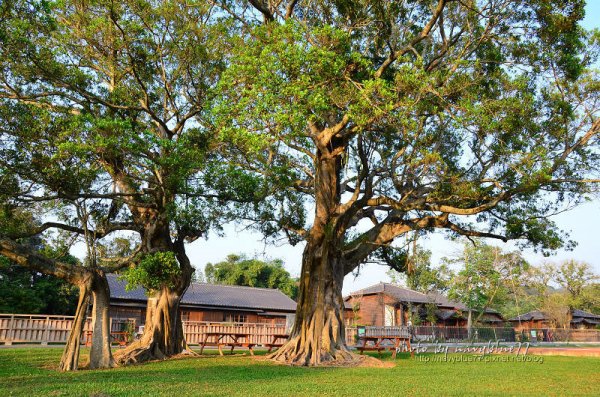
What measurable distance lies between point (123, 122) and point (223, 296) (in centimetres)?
2653

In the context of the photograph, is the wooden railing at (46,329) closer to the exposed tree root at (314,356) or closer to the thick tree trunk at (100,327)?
the thick tree trunk at (100,327)

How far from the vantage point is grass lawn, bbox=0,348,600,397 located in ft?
26.5

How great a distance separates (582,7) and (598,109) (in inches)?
124

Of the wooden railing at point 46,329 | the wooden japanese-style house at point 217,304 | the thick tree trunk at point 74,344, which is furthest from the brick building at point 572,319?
the thick tree trunk at point 74,344

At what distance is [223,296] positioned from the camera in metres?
37.1

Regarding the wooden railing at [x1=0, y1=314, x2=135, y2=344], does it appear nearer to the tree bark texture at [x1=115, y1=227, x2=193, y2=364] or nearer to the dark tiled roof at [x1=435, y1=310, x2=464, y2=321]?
the tree bark texture at [x1=115, y1=227, x2=193, y2=364]

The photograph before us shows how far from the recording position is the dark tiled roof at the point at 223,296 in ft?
107

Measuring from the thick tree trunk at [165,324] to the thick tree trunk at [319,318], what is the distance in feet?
11.7

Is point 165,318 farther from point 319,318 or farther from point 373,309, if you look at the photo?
point 373,309

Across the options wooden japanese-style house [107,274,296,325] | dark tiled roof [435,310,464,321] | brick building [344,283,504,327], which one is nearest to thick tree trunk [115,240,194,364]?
wooden japanese-style house [107,274,296,325]

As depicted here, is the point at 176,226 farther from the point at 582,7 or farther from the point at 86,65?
the point at 582,7

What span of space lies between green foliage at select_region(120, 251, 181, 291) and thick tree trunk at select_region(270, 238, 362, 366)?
4.21 metres

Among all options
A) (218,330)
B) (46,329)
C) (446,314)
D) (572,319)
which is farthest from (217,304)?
(572,319)

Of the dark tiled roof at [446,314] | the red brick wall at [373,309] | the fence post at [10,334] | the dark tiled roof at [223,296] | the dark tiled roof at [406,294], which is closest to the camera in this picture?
the fence post at [10,334]
